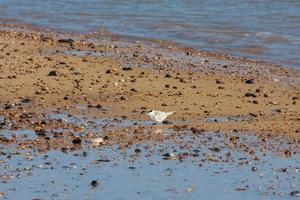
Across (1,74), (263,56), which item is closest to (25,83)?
(1,74)

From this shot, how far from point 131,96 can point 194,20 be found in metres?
9.67

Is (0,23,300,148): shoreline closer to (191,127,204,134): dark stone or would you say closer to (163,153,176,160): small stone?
(191,127,204,134): dark stone

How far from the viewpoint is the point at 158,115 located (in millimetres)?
10172

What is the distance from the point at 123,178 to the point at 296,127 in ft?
8.92

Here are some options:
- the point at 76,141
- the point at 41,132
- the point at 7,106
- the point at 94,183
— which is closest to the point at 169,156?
the point at 76,141

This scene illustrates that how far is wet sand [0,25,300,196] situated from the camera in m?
9.20

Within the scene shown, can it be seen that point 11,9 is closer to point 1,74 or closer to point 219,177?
point 1,74

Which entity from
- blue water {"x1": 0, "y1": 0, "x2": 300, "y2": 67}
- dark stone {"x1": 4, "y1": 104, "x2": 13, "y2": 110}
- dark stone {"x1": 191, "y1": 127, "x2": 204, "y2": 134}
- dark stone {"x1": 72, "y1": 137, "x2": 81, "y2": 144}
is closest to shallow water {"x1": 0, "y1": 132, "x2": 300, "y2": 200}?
dark stone {"x1": 72, "y1": 137, "x2": 81, "y2": 144}

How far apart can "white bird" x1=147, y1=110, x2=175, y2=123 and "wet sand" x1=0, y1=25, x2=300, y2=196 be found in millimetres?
69

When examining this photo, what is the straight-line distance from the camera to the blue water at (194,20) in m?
17.3

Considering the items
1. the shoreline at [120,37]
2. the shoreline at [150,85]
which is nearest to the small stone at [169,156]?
the shoreline at [150,85]

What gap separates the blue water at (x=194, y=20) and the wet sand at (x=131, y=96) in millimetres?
1504

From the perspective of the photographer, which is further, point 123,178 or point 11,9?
point 11,9

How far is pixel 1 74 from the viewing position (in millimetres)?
12398
